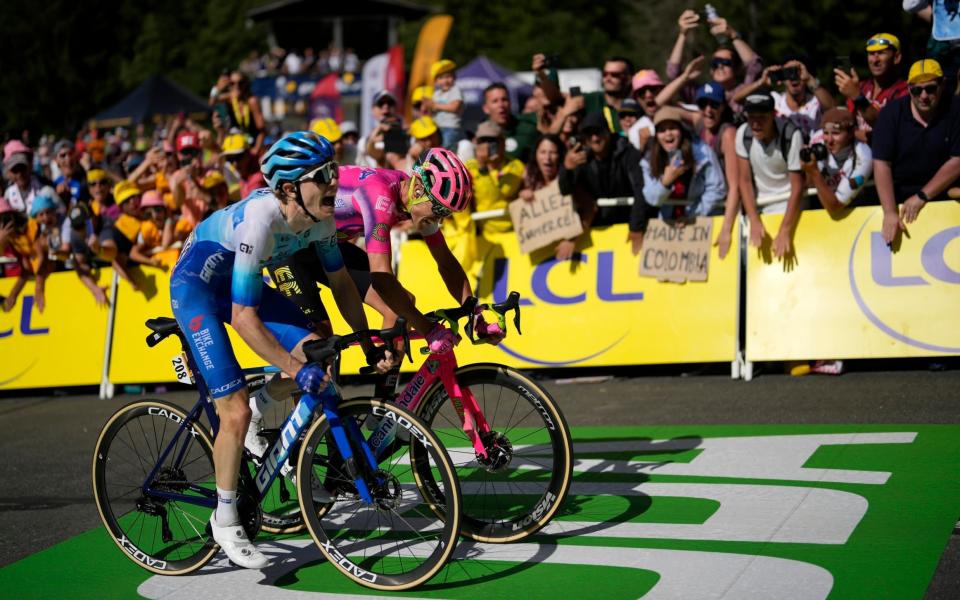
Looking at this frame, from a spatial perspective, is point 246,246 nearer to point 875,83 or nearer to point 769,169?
point 769,169

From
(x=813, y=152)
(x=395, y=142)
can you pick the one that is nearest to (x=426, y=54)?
(x=395, y=142)

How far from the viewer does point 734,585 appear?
16.6ft

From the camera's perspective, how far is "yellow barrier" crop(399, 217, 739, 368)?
9984 millimetres

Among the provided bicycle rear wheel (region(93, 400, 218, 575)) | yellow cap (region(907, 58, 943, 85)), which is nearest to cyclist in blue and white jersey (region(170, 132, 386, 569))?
bicycle rear wheel (region(93, 400, 218, 575))

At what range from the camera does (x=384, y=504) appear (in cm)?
544

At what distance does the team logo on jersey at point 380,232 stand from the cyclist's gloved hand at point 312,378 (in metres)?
1.13

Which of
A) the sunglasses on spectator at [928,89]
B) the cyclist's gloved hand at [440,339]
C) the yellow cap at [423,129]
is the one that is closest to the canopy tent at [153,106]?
the yellow cap at [423,129]

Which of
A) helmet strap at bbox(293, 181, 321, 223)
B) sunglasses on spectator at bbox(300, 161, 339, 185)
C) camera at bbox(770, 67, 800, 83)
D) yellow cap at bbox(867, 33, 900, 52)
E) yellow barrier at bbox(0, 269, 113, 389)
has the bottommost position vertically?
yellow barrier at bbox(0, 269, 113, 389)

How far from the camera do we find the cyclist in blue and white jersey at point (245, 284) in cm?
539

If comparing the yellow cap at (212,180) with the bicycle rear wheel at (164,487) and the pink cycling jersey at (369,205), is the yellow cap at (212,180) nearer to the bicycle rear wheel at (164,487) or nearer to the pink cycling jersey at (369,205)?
the pink cycling jersey at (369,205)

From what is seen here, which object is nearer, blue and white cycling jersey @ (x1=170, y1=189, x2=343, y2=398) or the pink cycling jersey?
Answer: blue and white cycling jersey @ (x1=170, y1=189, x2=343, y2=398)

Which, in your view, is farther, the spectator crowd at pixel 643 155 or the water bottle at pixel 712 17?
the water bottle at pixel 712 17

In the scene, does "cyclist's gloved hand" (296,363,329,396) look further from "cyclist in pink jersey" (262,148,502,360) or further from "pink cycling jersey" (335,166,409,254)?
"pink cycling jersey" (335,166,409,254)

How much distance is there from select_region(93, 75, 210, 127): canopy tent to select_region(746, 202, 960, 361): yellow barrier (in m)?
29.5
